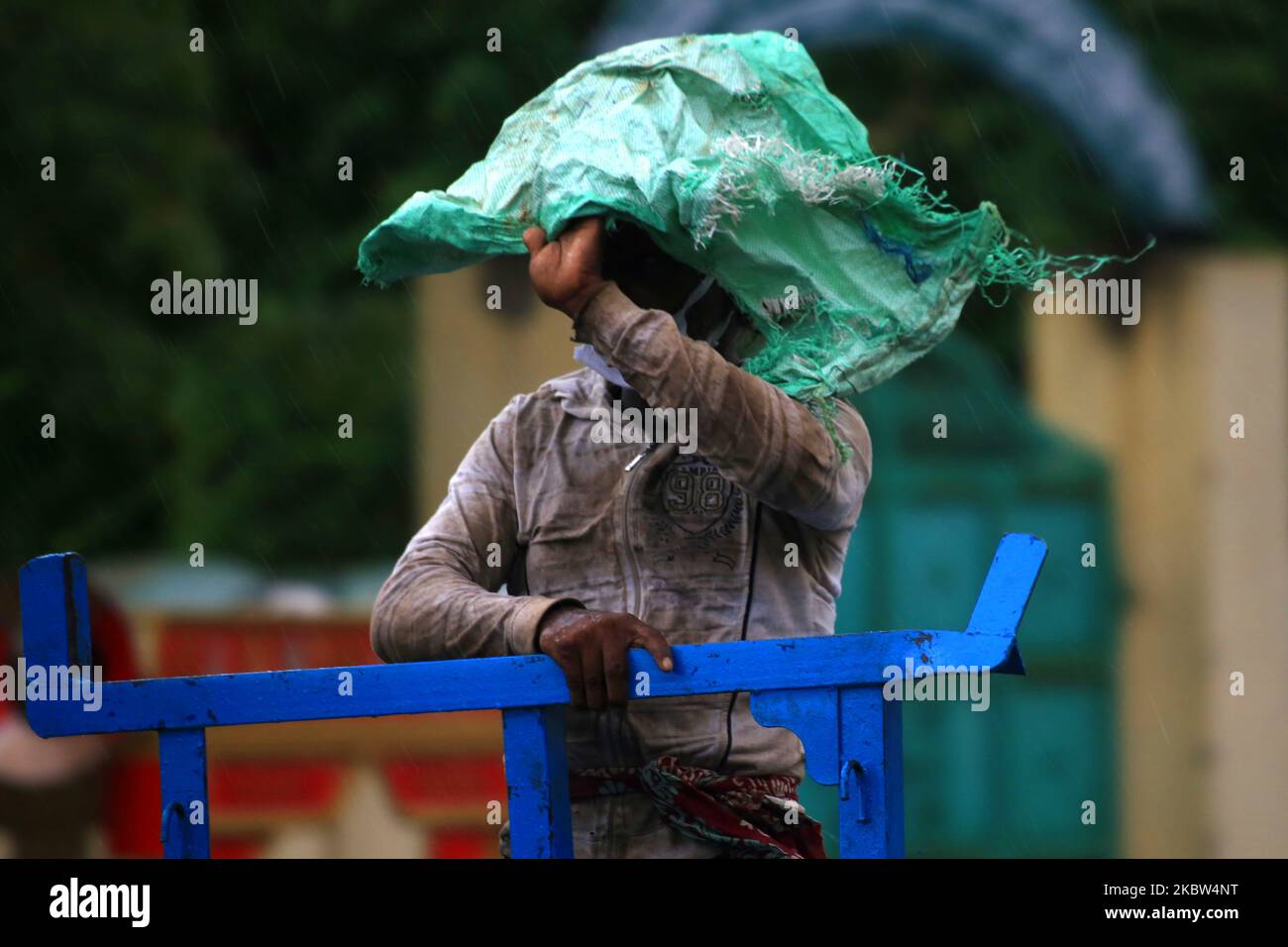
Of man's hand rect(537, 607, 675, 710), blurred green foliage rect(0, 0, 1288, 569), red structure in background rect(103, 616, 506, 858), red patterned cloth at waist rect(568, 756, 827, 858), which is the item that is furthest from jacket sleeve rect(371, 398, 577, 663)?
blurred green foliage rect(0, 0, 1288, 569)

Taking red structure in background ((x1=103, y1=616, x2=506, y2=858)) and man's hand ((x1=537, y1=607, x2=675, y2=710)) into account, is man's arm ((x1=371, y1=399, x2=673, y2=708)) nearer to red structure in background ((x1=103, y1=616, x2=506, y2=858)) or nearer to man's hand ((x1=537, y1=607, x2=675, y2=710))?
man's hand ((x1=537, y1=607, x2=675, y2=710))

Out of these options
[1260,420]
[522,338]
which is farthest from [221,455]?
[1260,420]

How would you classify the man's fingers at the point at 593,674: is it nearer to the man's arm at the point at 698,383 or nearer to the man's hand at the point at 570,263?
the man's arm at the point at 698,383

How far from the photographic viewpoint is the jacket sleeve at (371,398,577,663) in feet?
8.80

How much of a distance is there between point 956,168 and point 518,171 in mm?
5881

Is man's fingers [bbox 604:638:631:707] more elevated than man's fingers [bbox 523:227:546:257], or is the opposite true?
man's fingers [bbox 523:227:546:257]

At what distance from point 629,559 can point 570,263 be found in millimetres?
516

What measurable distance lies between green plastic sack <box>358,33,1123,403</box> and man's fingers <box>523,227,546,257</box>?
2 centimetres

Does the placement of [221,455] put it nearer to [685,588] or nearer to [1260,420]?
[1260,420]

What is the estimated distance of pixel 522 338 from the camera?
23.2 feet

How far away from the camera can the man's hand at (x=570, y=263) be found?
8.47 feet

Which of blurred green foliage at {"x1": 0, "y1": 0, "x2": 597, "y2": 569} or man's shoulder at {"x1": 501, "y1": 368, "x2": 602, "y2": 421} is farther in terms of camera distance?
blurred green foliage at {"x1": 0, "y1": 0, "x2": 597, "y2": 569}

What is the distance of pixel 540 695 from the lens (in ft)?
8.17

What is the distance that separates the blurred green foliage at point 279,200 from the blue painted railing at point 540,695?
17.5 ft
